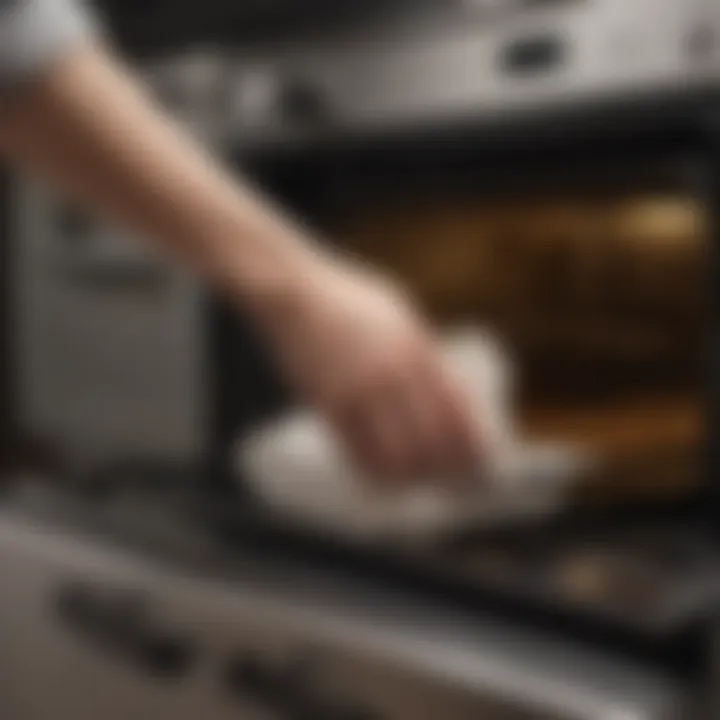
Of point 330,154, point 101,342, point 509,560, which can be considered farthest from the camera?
point 101,342

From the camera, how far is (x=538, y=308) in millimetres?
742

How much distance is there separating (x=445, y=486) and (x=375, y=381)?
11 centimetres

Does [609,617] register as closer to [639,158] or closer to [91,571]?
[639,158]

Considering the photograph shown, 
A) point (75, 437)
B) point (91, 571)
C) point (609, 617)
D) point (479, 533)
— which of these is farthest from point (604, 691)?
point (75, 437)

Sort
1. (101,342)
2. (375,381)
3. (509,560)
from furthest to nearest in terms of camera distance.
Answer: (101,342), (509,560), (375,381)

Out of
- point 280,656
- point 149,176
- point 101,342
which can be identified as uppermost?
point 101,342

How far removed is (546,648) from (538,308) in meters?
0.19

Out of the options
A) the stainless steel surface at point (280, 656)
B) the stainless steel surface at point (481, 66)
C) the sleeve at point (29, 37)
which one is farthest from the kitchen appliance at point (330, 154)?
the sleeve at point (29, 37)

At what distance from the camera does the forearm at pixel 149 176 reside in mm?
576

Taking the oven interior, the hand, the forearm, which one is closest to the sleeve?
the forearm

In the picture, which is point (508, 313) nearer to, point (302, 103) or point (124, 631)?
point (302, 103)

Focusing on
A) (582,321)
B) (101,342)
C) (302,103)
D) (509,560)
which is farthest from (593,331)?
(101,342)

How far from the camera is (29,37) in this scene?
1.87ft

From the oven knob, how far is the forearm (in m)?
0.22
